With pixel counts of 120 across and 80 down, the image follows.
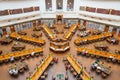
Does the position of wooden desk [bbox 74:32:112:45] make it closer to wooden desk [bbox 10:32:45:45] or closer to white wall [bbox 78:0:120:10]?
white wall [bbox 78:0:120:10]

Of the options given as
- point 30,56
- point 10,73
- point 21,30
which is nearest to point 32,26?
point 21,30

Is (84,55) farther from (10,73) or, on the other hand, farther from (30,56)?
(10,73)

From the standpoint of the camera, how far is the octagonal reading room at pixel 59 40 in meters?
13.1

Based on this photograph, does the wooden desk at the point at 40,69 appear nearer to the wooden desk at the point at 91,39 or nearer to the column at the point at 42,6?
the wooden desk at the point at 91,39

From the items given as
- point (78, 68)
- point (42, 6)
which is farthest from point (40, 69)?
point (42, 6)

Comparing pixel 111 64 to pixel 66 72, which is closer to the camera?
pixel 66 72

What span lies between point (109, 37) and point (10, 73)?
15.2m

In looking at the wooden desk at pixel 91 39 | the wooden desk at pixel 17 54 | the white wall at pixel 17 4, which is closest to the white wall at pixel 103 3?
the wooden desk at pixel 91 39

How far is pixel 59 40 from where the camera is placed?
61.4 ft

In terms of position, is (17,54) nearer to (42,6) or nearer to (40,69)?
(40,69)

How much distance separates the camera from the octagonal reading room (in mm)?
13062

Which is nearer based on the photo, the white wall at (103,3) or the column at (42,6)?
the white wall at (103,3)

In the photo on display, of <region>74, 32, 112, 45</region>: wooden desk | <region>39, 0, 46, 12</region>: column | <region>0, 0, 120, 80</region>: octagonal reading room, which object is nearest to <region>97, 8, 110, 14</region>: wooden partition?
<region>0, 0, 120, 80</region>: octagonal reading room

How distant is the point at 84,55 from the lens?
16.0 m
